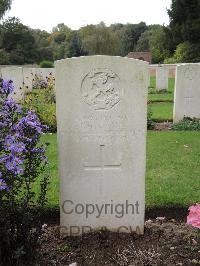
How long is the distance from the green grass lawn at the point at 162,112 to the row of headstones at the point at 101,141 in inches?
302

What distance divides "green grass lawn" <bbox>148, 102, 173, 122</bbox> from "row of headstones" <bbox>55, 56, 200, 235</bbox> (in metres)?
7.68

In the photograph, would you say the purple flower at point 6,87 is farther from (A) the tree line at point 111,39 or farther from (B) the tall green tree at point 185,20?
(B) the tall green tree at point 185,20

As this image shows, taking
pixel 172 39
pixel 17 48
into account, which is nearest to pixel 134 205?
pixel 172 39

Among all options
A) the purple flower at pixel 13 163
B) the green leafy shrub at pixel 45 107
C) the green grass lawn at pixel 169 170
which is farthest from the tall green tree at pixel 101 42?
the purple flower at pixel 13 163

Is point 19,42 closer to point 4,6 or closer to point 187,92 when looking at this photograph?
point 4,6

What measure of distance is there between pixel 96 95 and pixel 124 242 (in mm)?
1376

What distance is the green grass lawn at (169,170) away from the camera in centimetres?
488

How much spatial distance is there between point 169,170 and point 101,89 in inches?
111

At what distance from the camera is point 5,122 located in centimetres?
303

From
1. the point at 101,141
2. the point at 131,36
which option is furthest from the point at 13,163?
the point at 131,36

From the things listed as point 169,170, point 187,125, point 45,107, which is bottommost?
point 169,170

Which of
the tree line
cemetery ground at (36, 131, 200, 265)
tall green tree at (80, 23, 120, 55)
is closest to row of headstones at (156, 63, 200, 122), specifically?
cemetery ground at (36, 131, 200, 265)

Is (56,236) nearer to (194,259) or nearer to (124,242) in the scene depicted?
(124,242)

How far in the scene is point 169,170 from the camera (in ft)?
20.1
